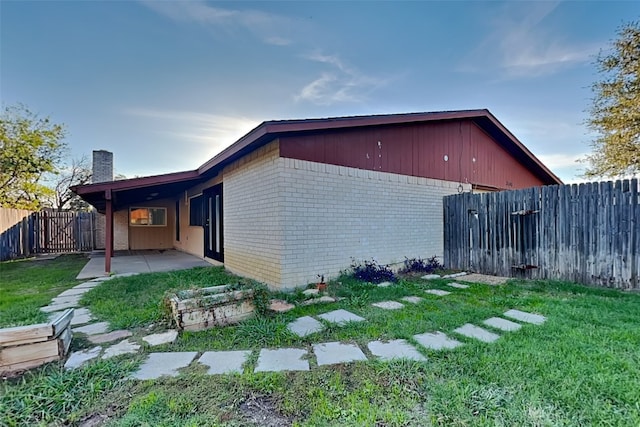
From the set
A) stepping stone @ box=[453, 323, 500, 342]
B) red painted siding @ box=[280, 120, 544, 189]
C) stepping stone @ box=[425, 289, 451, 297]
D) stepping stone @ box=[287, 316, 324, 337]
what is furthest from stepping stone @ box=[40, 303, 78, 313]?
stepping stone @ box=[425, 289, 451, 297]

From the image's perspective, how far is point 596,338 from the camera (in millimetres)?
2789

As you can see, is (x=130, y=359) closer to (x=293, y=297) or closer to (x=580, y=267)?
(x=293, y=297)

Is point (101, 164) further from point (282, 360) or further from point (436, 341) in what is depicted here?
point (436, 341)

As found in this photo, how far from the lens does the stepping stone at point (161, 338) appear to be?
287 cm

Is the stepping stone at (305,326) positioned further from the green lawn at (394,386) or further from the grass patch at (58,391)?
the grass patch at (58,391)

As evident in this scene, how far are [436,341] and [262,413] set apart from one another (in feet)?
5.79

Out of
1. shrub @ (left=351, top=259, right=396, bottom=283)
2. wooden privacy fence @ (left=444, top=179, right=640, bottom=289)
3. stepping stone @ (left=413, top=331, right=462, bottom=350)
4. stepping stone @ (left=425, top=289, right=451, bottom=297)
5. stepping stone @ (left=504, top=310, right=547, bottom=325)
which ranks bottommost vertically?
stepping stone @ (left=425, top=289, right=451, bottom=297)

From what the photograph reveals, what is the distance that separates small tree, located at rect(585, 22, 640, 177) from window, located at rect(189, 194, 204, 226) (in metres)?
14.3

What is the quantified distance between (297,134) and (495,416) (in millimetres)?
4389

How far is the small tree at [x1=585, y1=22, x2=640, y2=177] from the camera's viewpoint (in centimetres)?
995

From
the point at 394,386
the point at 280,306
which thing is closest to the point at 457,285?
the point at 280,306

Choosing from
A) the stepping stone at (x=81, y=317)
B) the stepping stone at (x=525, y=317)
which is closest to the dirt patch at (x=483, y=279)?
the stepping stone at (x=525, y=317)

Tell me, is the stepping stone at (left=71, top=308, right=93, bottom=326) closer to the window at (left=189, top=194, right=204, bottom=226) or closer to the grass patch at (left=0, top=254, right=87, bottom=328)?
the grass patch at (left=0, top=254, right=87, bottom=328)

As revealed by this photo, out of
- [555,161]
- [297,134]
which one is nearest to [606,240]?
[297,134]
